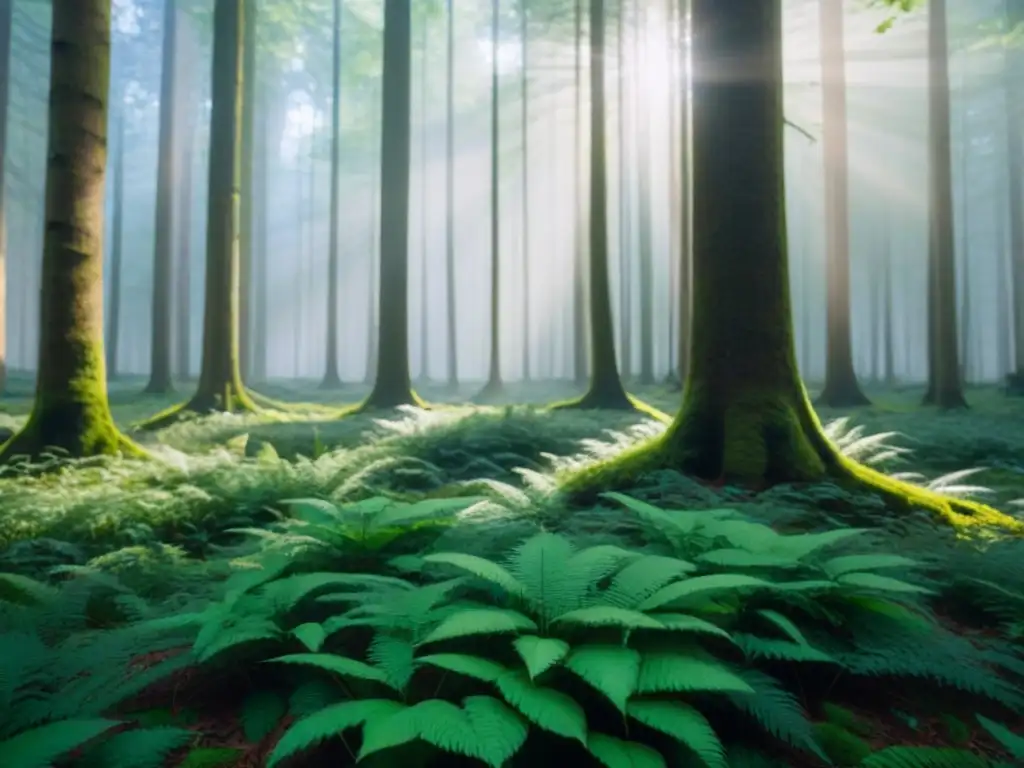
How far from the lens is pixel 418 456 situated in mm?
8375

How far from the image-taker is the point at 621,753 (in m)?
2.11

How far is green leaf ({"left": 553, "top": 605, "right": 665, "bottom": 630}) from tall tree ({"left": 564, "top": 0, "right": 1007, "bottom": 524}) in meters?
3.19

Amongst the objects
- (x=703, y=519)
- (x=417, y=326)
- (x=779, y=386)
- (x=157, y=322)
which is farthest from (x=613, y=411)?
(x=417, y=326)

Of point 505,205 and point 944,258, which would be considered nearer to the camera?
point 944,258

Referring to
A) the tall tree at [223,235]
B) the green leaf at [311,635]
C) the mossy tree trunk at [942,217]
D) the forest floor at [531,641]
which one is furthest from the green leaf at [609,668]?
the mossy tree trunk at [942,217]

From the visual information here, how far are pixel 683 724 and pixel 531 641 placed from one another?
1.85 feet

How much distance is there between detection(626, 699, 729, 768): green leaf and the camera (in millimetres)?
2057

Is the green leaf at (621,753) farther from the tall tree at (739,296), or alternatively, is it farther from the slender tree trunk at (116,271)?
the slender tree trunk at (116,271)

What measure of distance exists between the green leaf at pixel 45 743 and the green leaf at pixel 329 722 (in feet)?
1.85

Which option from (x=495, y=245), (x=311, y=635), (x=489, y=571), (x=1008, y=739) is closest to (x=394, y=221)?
(x=495, y=245)

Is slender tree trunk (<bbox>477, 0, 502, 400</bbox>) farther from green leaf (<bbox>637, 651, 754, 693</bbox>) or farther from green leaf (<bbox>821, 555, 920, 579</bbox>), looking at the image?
green leaf (<bbox>637, 651, 754, 693</bbox>)

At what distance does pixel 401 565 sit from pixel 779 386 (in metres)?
3.86

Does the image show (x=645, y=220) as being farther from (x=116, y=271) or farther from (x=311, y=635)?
(x=311, y=635)

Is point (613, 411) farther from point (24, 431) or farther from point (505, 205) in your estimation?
point (505, 205)
